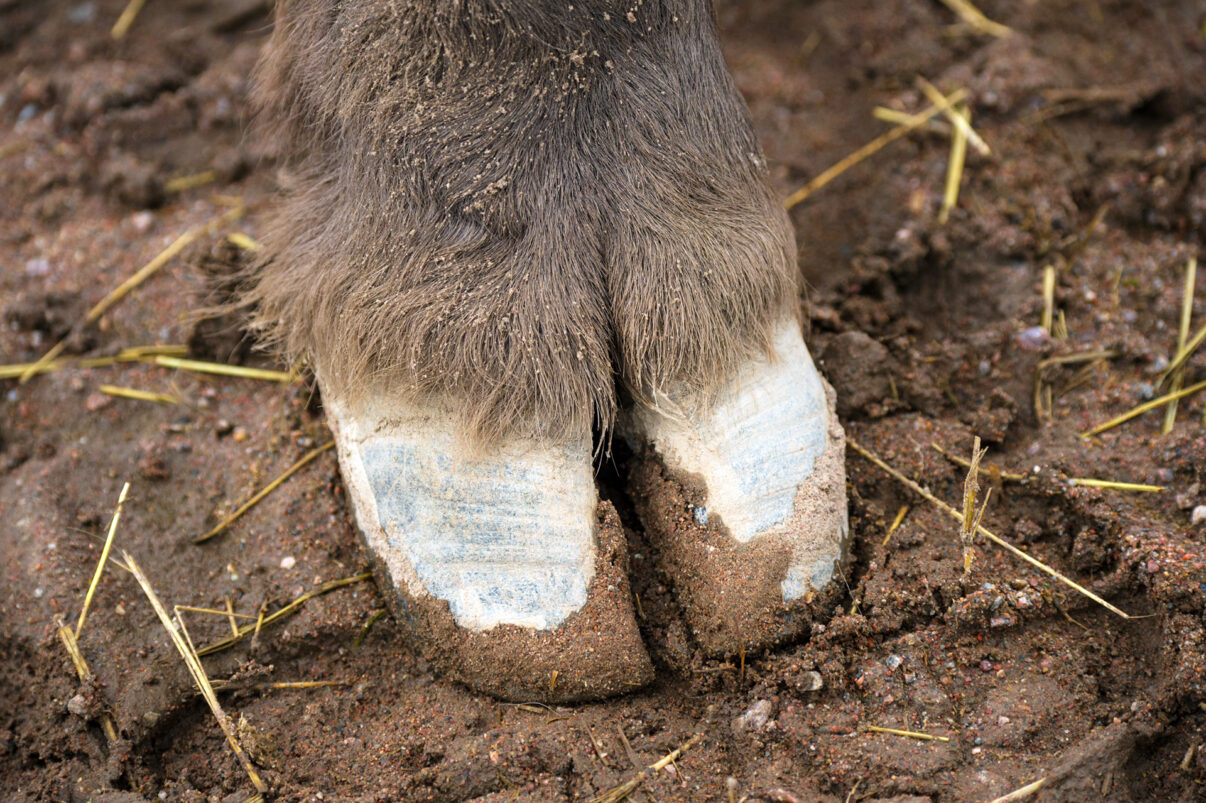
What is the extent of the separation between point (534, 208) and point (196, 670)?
100cm

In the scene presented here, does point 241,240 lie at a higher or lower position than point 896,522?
higher

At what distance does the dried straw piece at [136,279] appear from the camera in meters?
2.10

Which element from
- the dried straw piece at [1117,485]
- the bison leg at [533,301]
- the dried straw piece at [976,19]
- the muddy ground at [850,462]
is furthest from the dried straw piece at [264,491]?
the dried straw piece at [976,19]

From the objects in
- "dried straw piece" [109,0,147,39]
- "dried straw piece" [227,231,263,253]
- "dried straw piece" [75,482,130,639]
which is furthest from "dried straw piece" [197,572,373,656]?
"dried straw piece" [109,0,147,39]

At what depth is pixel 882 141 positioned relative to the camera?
246 centimetres

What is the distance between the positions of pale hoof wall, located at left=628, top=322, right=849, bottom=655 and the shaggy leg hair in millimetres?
77

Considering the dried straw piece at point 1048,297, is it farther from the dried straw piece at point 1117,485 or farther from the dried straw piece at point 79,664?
the dried straw piece at point 79,664

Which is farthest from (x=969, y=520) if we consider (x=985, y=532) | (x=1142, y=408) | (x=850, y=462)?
(x=1142, y=408)

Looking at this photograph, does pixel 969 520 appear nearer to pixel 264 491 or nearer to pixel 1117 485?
pixel 1117 485

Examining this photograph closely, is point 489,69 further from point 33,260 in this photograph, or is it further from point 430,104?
point 33,260

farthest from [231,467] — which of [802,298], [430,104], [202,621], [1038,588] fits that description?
[1038,588]

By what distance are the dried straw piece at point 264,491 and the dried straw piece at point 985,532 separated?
3.49 ft

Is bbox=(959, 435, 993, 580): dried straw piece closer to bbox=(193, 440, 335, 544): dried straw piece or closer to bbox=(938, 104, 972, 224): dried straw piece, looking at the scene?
bbox=(938, 104, 972, 224): dried straw piece

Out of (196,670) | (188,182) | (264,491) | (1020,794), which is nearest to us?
(1020,794)
